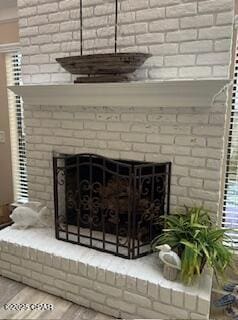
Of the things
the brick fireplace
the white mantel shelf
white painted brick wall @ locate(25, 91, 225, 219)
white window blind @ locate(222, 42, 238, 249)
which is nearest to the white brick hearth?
the brick fireplace

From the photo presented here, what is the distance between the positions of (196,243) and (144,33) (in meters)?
1.44

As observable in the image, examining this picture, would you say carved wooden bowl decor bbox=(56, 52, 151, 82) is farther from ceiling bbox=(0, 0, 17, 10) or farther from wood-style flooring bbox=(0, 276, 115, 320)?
wood-style flooring bbox=(0, 276, 115, 320)

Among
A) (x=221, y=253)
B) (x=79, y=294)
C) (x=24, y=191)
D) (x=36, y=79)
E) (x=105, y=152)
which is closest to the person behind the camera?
(x=221, y=253)

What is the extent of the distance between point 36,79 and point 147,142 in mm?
1094

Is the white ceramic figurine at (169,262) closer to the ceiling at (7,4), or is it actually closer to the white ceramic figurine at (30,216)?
the white ceramic figurine at (30,216)

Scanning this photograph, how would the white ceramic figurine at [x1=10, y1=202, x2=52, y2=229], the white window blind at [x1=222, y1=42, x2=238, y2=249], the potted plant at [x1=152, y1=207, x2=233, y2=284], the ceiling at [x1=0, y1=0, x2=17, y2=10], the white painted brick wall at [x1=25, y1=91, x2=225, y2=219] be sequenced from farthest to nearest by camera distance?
the ceiling at [x1=0, y1=0, x2=17, y2=10]
the white ceramic figurine at [x1=10, y1=202, x2=52, y2=229]
the white window blind at [x1=222, y1=42, x2=238, y2=249]
the white painted brick wall at [x1=25, y1=91, x2=225, y2=219]
the potted plant at [x1=152, y1=207, x2=233, y2=284]

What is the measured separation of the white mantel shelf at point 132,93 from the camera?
1735mm

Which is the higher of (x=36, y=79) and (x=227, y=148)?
(x=36, y=79)

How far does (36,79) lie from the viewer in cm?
240

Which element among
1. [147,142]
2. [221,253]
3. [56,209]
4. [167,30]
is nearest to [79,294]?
[56,209]

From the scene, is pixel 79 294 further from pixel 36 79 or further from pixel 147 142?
pixel 36 79

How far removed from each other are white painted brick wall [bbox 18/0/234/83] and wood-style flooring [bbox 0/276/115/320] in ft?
5.42

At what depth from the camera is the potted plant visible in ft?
5.57

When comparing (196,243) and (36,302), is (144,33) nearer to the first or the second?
(196,243)
